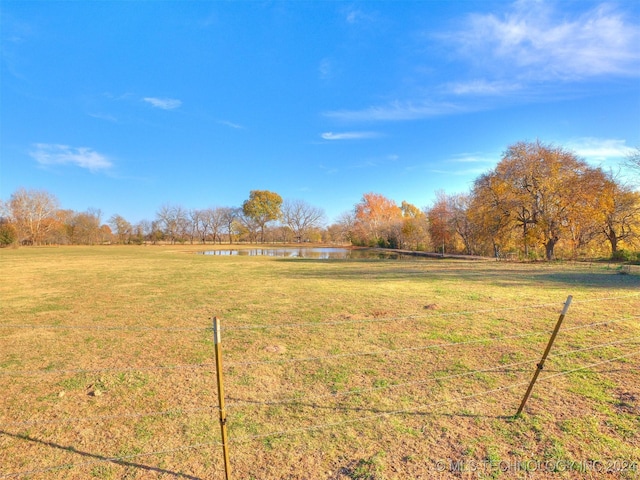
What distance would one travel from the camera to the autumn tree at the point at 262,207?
7250 centimetres

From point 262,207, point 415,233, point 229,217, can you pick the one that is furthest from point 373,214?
point 229,217

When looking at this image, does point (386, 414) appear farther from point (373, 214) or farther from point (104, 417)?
point (373, 214)

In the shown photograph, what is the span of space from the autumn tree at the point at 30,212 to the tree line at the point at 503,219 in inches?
4.9

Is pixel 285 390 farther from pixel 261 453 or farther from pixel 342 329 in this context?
pixel 342 329

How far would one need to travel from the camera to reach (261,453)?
8.46ft

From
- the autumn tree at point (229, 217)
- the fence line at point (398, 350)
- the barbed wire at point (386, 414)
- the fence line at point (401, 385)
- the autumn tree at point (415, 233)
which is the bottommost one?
the barbed wire at point (386, 414)

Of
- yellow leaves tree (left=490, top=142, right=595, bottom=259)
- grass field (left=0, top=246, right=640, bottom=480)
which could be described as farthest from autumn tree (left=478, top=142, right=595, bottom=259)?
grass field (left=0, top=246, right=640, bottom=480)

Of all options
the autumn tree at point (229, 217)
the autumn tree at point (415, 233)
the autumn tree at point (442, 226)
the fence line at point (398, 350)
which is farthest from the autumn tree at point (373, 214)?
the fence line at point (398, 350)

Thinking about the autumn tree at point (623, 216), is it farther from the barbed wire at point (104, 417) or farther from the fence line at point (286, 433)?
the barbed wire at point (104, 417)

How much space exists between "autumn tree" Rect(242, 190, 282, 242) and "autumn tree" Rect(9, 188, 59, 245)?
3574 cm

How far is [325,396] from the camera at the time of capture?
3475 mm

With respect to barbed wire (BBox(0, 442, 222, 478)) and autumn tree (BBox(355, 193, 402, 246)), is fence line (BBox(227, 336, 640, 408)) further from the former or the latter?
autumn tree (BBox(355, 193, 402, 246))

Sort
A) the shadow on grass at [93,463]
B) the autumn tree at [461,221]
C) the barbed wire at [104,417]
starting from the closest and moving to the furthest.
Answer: the shadow on grass at [93,463]
the barbed wire at [104,417]
the autumn tree at [461,221]

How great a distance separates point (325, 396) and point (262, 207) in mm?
71331
